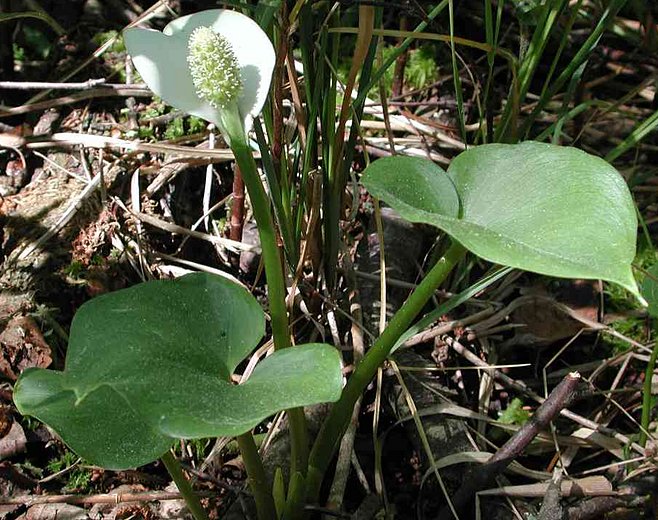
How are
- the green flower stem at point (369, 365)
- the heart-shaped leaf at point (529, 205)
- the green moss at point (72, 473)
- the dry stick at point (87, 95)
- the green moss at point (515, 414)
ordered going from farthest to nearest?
1. the dry stick at point (87, 95)
2. the green moss at point (515, 414)
3. the green moss at point (72, 473)
4. the green flower stem at point (369, 365)
5. the heart-shaped leaf at point (529, 205)

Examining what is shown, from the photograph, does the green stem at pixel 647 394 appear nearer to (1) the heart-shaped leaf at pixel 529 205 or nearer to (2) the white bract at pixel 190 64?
(1) the heart-shaped leaf at pixel 529 205

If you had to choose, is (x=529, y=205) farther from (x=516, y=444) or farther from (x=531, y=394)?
(x=531, y=394)

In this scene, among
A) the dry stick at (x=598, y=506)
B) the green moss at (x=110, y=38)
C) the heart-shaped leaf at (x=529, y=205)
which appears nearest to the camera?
the heart-shaped leaf at (x=529, y=205)

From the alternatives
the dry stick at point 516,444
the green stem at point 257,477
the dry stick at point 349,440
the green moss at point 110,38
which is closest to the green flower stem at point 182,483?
the green stem at point 257,477

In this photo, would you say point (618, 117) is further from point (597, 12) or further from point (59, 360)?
point (59, 360)

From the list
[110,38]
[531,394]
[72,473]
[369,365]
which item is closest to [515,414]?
[531,394]

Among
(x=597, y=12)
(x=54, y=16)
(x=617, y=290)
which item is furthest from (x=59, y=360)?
(x=597, y=12)
